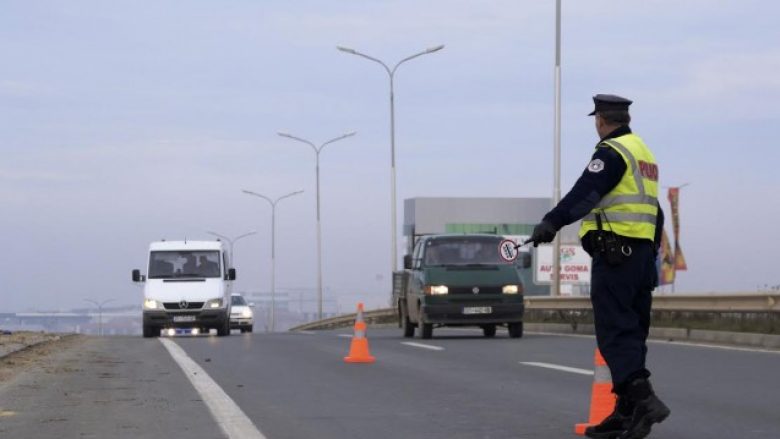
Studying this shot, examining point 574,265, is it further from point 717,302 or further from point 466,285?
point 717,302

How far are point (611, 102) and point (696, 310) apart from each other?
1769 centimetres

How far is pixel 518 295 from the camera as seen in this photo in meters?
27.0

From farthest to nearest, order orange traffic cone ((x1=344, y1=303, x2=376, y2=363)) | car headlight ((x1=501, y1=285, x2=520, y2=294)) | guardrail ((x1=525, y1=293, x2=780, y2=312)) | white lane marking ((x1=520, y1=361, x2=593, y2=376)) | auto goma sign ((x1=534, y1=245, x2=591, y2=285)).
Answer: auto goma sign ((x1=534, y1=245, x2=591, y2=285))
car headlight ((x1=501, y1=285, x2=520, y2=294))
guardrail ((x1=525, y1=293, x2=780, y2=312))
orange traffic cone ((x1=344, y1=303, x2=376, y2=363))
white lane marking ((x1=520, y1=361, x2=593, y2=376))

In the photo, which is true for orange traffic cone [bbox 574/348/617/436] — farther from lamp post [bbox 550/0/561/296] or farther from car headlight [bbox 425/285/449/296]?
lamp post [bbox 550/0/561/296]

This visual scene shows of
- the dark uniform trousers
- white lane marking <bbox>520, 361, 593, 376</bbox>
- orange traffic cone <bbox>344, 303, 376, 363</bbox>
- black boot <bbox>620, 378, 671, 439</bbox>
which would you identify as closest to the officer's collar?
the dark uniform trousers

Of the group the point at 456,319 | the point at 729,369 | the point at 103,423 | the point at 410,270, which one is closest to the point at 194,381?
the point at 103,423

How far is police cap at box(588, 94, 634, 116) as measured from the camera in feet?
26.8

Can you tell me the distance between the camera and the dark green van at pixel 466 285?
26734mm

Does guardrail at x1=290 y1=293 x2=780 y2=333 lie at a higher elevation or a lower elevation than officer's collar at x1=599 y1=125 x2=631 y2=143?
lower

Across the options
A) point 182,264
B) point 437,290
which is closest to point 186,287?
point 182,264

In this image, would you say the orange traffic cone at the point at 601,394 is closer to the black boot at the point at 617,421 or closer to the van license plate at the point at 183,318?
the black boot at the point at 617,421

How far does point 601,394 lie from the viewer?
838 cm

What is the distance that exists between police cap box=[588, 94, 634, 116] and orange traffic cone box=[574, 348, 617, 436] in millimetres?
1348

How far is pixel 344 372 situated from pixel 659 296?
40.8 feet
